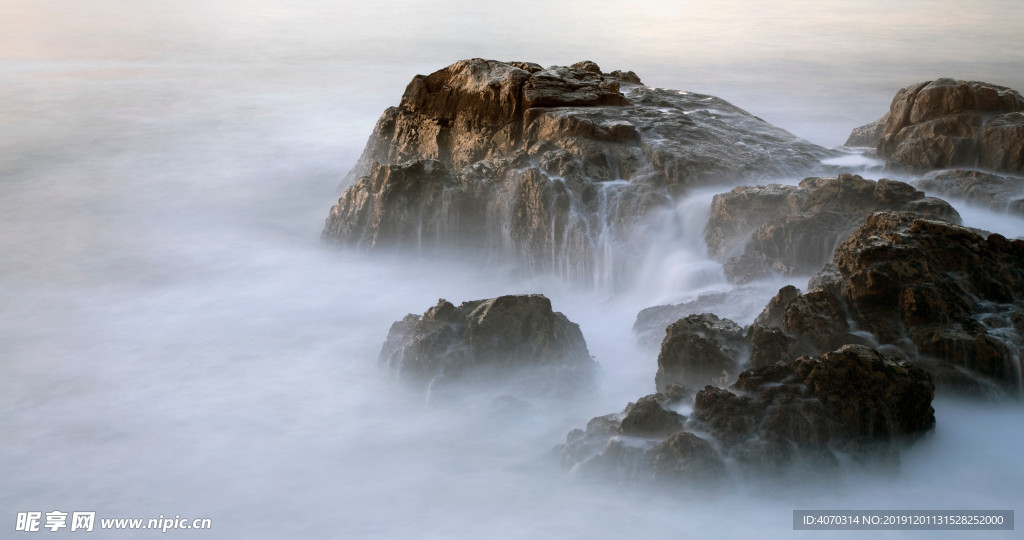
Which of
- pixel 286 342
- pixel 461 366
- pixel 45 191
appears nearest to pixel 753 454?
pixel 461 366

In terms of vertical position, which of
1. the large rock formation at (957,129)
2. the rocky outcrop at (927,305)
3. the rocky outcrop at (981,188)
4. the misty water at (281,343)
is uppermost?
the large rock formation at (957,129)

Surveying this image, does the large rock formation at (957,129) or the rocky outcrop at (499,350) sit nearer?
the rocky outcrop at (499,350)

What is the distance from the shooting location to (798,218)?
31.9 feet

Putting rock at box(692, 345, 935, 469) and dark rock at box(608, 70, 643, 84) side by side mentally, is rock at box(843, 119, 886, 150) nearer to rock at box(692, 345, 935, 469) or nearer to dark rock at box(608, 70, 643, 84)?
dark rock at box(608, 70, 643, 84)

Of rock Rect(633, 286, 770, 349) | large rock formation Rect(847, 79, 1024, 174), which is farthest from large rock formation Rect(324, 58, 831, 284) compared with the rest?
rock Rect(633, 286, 770, 349)

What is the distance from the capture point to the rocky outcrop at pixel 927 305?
739cm

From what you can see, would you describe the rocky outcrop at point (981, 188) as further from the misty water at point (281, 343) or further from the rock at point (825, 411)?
the rock at point (825, 411)

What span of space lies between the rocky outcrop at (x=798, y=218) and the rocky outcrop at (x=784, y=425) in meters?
2.69

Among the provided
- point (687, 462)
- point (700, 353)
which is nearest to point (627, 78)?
point (700, 353)

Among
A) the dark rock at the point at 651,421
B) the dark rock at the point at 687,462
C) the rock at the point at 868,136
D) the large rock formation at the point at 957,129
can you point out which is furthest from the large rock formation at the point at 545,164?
the dark rock at the point at 687,462

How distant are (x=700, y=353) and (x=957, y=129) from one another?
5.90 metres

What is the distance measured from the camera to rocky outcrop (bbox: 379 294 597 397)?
27.4 ft

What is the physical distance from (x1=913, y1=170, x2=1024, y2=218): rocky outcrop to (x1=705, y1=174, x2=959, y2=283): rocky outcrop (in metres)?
1.23

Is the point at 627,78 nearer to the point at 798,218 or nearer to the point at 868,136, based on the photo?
the point at 868,136
